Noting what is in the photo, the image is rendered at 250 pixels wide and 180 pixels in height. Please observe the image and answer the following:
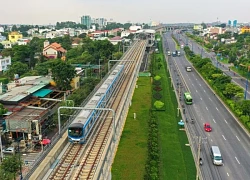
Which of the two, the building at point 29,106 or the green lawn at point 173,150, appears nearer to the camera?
the green lawn at point 173,150

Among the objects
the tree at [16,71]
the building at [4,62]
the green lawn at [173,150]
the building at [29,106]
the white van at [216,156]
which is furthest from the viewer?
the building at [4,62]

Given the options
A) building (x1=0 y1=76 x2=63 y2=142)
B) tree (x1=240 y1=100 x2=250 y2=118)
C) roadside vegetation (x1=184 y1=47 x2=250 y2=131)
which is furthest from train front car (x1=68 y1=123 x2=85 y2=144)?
tree (x1=240 y1=100 x2=250 y2=118)

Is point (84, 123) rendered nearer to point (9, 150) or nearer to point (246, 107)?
point (9, 150)

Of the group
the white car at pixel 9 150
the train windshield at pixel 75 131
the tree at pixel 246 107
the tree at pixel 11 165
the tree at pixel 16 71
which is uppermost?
the tree at pixel 16 71

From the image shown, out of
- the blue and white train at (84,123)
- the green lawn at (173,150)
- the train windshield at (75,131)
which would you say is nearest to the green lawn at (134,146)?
the green lawn at (173,150)

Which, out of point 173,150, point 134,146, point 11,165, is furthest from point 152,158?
point 11,165

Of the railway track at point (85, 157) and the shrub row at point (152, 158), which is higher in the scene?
the railway track at point (85, 157)

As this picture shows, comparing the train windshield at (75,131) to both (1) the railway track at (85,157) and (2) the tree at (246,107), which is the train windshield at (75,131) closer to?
(1) the railway track at (85,157)

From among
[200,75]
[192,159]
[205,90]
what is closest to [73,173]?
[192,159]

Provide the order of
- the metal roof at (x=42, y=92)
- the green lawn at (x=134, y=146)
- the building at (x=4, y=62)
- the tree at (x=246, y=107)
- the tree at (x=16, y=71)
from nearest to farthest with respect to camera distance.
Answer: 1. the green lawn at (x=134, y=146)
2. the tree at (x=246, y=107)
3. the metal roof at (x=42, y=92)
4. the tree at (x=16, y=71)
5. the building at (x=4, y=62)
